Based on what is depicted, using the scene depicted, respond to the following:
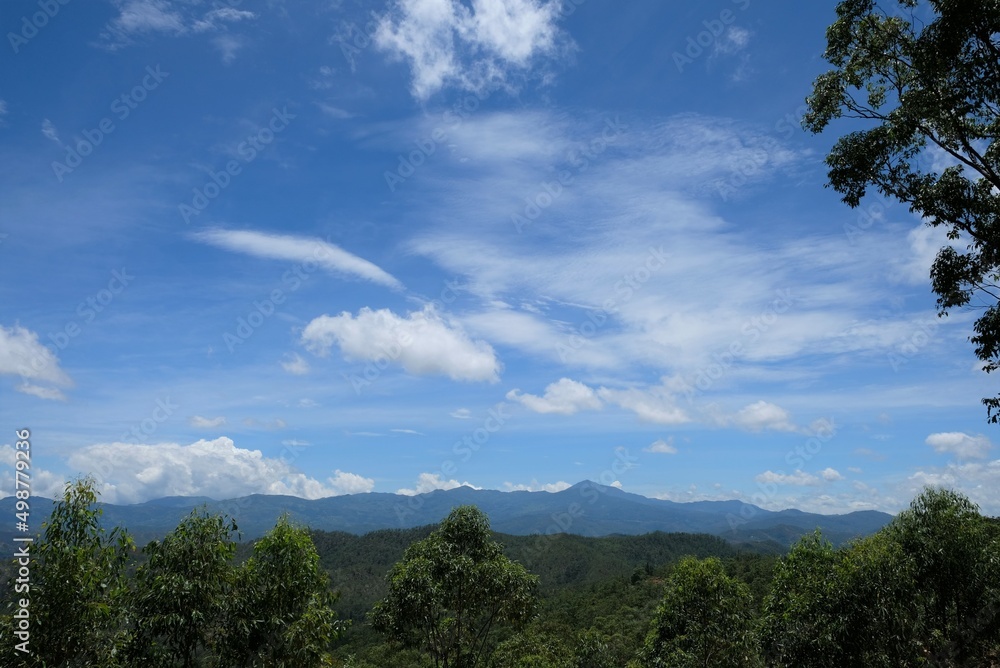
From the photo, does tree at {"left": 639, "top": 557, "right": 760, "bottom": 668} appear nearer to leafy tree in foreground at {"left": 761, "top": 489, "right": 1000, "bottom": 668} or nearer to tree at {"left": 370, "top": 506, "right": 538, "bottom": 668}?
leafy tree in foreground at {"left": 761, "top": 489, "right": 1000, "bottom": 668}

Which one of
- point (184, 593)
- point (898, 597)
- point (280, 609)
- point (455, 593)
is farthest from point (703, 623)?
point (184, 593)

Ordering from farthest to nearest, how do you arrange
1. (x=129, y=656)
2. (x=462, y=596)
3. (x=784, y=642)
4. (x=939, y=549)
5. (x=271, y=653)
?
1. (x=939, y=549)
2. (x=784, y=642)
3. (x=462, y=596)
4. (x=271, y=653)
5. (x=129, y=656)

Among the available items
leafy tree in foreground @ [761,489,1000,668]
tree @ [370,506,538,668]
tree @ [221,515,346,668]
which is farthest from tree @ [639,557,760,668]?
tree @ [221,515,346,668]

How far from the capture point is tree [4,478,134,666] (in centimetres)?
806

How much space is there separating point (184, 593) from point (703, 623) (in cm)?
1357

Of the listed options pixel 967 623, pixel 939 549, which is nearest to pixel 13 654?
pixel 939 549

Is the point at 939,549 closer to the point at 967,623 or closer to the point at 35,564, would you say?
the point at 967,623

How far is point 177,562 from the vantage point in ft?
30.6

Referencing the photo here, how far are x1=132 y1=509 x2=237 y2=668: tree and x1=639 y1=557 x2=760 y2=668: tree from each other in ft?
39.5

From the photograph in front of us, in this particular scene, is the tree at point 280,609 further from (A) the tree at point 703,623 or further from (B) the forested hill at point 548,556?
(B) the forested hill at point 548,556

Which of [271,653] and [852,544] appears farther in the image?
[852,544]

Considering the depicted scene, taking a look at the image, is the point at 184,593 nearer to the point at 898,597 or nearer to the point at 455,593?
the point at 455,593

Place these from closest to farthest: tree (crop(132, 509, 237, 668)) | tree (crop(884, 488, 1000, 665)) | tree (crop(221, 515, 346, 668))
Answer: tree (crop(132, 509, 237, 668)), tree (crop(221, 515, 346, 668)), tree (crop(884, 488, 1000, 665))

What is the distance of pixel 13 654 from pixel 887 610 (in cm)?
1934
